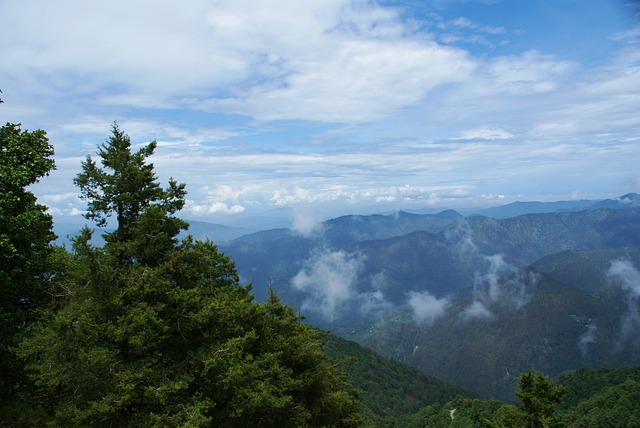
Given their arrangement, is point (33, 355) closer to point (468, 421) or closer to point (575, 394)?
point (468, 421)

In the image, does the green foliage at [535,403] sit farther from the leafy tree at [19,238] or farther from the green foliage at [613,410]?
the green foliage at [613,410]

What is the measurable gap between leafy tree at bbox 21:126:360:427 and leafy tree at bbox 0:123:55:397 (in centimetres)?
115

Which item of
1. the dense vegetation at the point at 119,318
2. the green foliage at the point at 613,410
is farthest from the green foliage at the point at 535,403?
the green foliage at the point at 613,410

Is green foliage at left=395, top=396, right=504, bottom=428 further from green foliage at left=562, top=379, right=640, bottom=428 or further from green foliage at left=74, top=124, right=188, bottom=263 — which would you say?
green foliage at left=74, top=124, right=188, bottom=263

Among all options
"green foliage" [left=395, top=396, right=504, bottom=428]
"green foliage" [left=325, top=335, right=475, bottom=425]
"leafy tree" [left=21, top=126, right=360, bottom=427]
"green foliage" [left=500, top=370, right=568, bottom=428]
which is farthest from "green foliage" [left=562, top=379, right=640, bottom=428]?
"leafy tree" [left=21, top=126, right=360, bottom=427]

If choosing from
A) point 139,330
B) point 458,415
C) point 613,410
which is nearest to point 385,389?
point 458,415

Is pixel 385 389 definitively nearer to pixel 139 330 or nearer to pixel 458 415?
pixel 458 415

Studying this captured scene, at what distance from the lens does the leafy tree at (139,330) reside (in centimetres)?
1345

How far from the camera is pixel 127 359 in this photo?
1441cm

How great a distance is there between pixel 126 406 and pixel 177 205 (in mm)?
7911

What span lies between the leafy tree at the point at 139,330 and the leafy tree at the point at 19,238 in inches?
45.4

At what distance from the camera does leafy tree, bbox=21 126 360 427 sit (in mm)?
13453

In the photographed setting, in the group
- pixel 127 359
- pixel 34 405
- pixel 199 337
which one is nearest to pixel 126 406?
pixel 127 359

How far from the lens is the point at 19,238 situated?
15.7 metres
